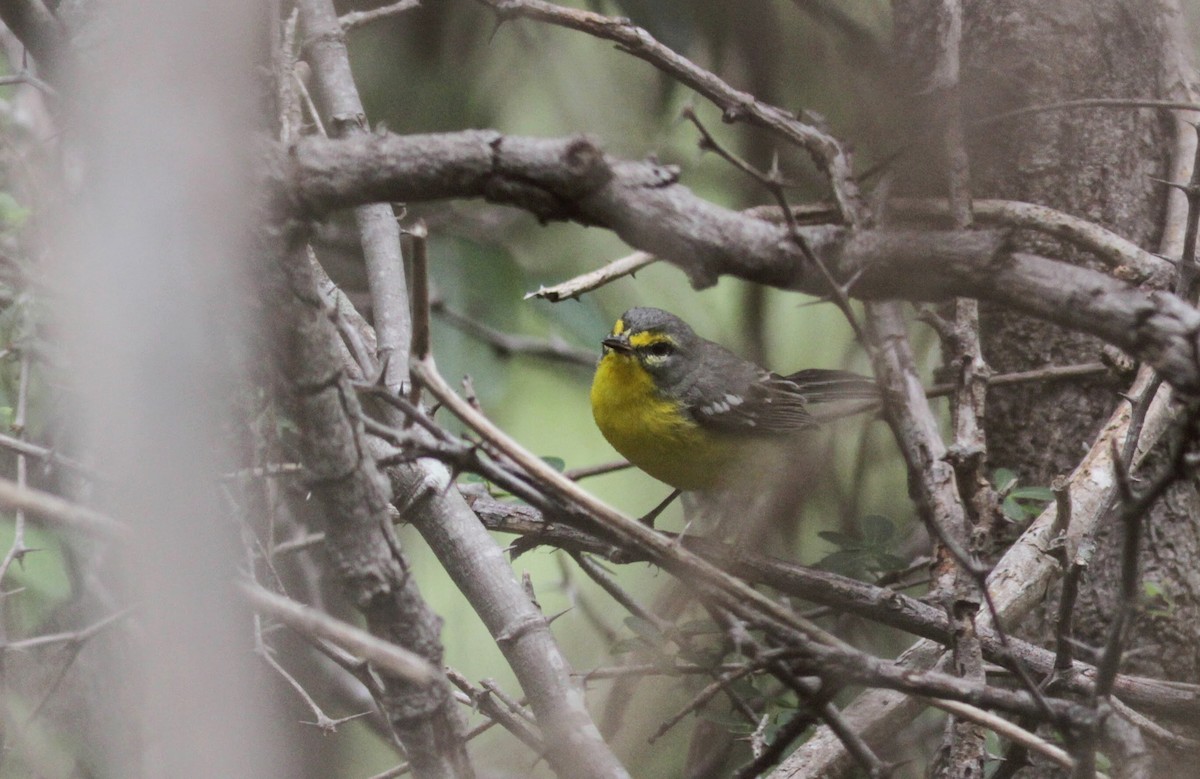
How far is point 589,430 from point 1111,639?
4967mm

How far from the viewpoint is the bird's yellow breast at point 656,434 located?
4.25 meters

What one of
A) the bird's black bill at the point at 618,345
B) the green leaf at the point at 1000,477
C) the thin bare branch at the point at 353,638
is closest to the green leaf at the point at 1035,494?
the green leaf at the point at 1000,477

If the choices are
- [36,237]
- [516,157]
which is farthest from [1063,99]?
[36,237]

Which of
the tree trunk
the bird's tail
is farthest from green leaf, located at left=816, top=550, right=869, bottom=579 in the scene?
the bird's tail

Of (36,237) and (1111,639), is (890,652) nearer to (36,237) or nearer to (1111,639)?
A: (1111,639)

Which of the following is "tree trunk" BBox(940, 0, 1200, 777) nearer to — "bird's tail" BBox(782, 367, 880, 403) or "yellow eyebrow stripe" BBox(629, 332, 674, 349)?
"bird's tail" BBox(782, 367, 880, 403)

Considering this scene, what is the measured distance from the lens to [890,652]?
4062 millimetres

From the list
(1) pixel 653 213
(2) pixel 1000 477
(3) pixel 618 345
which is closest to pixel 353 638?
(1) pixel 653 213

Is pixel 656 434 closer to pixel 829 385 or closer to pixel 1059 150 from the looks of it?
pixel 829 385

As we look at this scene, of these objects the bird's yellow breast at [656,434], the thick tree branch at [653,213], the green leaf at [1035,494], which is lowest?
the thick tree branch at [653,213]

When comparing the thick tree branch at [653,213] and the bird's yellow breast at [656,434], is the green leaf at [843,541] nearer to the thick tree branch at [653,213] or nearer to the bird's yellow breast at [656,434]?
the bird's yellow breast at [656,434]

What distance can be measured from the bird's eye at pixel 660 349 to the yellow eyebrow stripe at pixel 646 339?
12mm

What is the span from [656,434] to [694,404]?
232mm

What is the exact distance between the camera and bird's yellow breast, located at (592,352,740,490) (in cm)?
425
